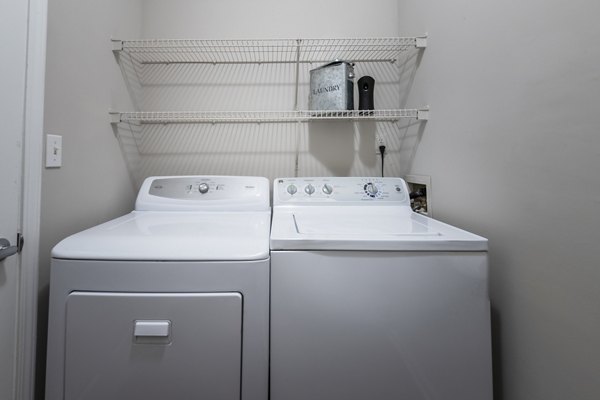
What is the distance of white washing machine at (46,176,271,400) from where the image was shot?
76 centimetres

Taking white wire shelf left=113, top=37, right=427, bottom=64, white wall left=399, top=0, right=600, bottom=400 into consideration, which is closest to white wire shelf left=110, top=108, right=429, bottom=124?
white wire shelf left=113, top=37, right=427, bottom=64

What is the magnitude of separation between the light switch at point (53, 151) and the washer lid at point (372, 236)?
2.78 feet

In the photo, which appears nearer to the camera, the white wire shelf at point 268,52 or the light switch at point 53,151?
the light switch at point 53,151

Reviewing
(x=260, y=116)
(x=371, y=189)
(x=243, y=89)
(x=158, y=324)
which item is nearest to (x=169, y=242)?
(x=158, y=324)

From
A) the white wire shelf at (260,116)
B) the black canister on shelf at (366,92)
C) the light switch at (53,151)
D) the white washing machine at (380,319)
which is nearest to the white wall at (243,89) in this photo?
the white wire shelf at (260,116)

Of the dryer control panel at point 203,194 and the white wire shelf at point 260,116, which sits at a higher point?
the white wire shelf at point 260,116

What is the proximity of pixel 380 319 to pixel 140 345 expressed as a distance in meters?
Result: 0.70

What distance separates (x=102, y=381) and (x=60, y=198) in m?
0.70

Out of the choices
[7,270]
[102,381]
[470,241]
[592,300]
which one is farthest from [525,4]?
[7,270]

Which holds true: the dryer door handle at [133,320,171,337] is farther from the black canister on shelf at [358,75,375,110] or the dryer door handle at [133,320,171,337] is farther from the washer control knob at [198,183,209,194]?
the black canister on shelf at [358,75,375,110]

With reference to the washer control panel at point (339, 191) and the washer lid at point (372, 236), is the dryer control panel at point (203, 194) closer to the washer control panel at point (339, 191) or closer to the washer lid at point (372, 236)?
the washer control panel at point (339, 191)

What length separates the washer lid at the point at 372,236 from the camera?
809mm

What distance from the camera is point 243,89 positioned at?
1.72m

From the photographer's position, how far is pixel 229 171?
1731mm
